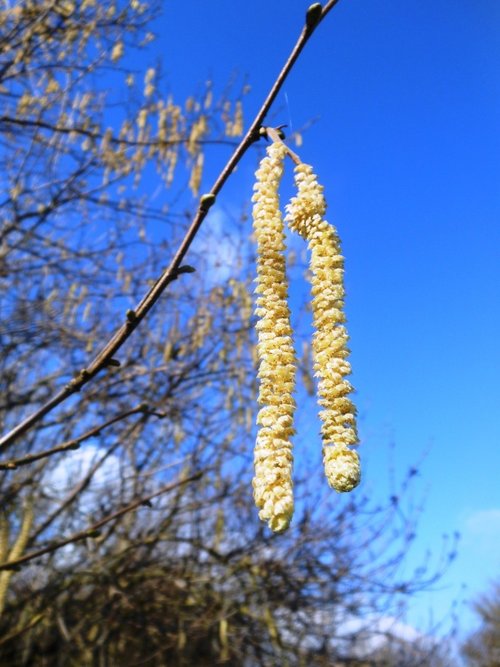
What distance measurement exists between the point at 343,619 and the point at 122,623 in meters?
1.54

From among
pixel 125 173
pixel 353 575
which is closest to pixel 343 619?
pixel 353 575

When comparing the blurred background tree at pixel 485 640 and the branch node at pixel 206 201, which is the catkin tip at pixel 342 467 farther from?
the blurred background tree at pixel 485 640

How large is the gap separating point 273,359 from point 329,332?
0.24 feet

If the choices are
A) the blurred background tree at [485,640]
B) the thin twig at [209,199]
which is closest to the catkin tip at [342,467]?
the thin twig at [209,199]

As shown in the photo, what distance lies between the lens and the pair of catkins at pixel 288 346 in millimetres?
638

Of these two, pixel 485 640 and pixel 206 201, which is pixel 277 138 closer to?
pixel 206 201

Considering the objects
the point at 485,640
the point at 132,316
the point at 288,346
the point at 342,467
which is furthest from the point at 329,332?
the point at 485,640

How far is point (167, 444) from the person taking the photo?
4258 mm

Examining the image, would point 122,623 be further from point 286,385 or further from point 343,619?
point 286,385

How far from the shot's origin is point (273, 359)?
2.32 feet

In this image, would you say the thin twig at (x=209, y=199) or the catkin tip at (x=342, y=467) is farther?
the thin twig at (x=209, y=199)

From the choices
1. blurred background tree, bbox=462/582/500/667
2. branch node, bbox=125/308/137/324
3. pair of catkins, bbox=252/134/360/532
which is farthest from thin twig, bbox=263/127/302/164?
blurred background tree, bbox=462/582/500/667

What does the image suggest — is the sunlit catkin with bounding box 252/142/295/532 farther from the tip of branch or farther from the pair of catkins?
the tip of branch

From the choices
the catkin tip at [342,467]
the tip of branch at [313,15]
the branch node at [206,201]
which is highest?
the tip of branch at [313,15]
